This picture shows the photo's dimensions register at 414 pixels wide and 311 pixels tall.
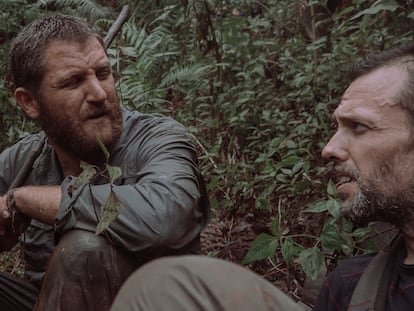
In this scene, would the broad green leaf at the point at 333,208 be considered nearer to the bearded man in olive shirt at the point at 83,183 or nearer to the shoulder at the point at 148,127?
the bearded man in olive shirt at the point at 83,183

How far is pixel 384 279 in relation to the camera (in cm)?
218

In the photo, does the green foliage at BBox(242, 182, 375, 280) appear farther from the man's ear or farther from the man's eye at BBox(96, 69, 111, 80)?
the man's ear

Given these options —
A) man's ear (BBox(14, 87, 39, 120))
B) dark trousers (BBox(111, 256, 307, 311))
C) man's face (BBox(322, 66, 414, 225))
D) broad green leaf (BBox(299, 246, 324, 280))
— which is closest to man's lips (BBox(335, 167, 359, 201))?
man's face (BBox(322, 66, 414, 225))

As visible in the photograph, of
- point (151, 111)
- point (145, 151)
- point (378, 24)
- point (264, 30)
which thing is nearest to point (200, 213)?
point (145, 151)

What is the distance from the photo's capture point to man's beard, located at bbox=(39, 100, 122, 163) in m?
3.04

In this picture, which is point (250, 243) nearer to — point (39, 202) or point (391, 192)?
point (39, 202)

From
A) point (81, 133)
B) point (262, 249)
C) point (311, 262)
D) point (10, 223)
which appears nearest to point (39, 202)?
point (10, 223)

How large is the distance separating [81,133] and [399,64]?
1.55m

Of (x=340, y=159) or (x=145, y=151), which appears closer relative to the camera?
(x=340, y=159)

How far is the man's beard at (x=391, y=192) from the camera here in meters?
2.22

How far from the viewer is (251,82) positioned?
5.73 metres

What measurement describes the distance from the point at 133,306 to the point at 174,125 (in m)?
1.81

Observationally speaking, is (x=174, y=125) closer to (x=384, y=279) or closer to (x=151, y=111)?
(x=384, y=279)

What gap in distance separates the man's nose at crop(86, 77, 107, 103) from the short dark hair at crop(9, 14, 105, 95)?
24 cm
